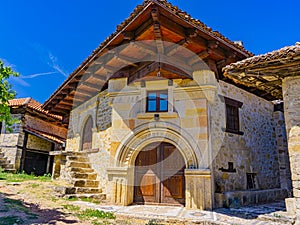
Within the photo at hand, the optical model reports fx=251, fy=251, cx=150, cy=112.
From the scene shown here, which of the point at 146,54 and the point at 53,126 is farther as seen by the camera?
the point at 53,126

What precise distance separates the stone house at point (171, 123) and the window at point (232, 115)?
37 mm

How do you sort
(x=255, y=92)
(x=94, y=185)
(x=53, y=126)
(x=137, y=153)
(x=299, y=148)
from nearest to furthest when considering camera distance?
(x=299, y=148) < (x=137, y=153) < (x=94, y=185) < (x=255, y=92) < (x=53, y=126)

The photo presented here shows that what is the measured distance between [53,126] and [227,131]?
12.1 meters

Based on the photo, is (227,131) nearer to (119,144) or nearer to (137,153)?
(137,153)

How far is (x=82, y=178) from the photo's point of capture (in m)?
8.15

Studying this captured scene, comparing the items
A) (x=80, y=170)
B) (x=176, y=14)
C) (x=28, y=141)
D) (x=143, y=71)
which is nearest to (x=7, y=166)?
(x=28, y=141)

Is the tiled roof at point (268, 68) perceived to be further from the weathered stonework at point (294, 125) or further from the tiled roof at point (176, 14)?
the tiled roof at point (176, 14)

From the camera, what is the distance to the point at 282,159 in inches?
367

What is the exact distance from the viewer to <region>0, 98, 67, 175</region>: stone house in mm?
13336

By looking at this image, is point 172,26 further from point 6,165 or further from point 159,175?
point 6,165

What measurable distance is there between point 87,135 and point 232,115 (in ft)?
18.7

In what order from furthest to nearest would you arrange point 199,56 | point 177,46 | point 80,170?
point 80,170, point 199,56, point 177,46

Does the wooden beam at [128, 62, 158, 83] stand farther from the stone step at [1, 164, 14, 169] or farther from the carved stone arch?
the stone step at [1, 164, 14, 169]

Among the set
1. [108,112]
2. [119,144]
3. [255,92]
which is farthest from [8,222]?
[255,92]
